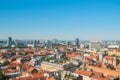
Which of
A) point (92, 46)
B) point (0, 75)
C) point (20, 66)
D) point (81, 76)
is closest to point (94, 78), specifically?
point (81, 76)

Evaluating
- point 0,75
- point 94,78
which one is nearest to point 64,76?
point 94,78

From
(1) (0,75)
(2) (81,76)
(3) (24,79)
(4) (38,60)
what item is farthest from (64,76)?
(4) (38,60)

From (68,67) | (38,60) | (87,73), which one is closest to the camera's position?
(87,73)

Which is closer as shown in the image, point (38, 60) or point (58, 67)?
point (58, 67)

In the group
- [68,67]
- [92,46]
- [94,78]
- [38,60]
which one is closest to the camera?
[94,78]

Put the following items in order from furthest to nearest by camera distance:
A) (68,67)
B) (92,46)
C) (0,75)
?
(92,46) → (68,67) → (0,75)

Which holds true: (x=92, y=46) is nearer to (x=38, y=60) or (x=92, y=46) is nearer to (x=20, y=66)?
(x=38, y=60)

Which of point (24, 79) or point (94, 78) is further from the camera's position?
point (94, 78)

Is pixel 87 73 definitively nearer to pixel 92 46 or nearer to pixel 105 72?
pixel 105 72

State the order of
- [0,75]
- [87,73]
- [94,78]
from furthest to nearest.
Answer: [87,73] < [94,78] < [0,75]
